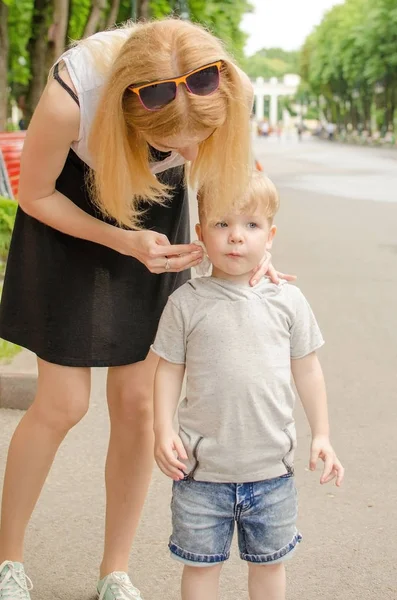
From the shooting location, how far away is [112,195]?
287 cm

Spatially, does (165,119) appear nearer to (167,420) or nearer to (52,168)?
(52,168)

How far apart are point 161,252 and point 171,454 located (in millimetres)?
515

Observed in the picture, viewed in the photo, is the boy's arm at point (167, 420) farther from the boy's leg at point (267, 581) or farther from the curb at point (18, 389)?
the curb at point (18, 389)

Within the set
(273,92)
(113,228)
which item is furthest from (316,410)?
(273,92)

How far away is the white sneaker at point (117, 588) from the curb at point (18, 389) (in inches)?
84.3

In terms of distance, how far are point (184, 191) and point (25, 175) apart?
1.74 feet

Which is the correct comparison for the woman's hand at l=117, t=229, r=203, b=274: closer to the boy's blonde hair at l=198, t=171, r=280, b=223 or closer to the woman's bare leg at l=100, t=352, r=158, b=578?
the boy's blonde hair at l=198, t=171, r=280, b=223

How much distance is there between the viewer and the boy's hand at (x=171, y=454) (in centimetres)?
273

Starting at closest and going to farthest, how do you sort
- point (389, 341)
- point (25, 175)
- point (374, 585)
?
1. point (25, 175)
2. point (374, 585)
3. point (389, 341)

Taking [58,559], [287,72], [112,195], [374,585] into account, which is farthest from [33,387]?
[287,72]

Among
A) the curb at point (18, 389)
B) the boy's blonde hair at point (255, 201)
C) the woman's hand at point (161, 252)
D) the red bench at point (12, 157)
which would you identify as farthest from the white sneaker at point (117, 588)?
the red bench at point (12, 157)

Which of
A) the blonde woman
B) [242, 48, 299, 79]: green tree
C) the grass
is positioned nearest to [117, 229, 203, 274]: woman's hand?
the blonde woman

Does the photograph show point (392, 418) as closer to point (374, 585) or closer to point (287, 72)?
point (374, 585)

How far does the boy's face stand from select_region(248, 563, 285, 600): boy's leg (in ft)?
2.57
